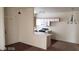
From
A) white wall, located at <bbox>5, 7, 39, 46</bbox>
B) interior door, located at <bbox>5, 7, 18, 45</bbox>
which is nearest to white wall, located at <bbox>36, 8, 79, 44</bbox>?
white wall, located at <bbox>5, 7, 39, 46</bbox>

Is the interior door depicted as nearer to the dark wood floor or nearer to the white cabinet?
the dark wood floor

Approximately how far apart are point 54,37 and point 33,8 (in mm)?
555

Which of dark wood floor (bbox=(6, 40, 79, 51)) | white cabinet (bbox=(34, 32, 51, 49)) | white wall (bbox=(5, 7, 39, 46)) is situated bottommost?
dark wood floor (bbox=(6, 40, 79, 51))

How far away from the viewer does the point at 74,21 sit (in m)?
1.42

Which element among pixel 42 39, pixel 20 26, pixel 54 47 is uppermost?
pixel 20 26

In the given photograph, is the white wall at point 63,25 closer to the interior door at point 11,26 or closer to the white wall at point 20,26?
the white wall at point 20,26

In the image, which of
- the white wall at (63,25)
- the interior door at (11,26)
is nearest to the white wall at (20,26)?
the interior door at (11,26)

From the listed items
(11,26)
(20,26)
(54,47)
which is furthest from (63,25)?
(11,26)

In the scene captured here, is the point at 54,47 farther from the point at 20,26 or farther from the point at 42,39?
the point at 20,26

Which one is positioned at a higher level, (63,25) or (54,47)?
(63,25)

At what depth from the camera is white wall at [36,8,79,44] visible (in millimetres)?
1400

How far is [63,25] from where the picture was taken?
58.3 inches
